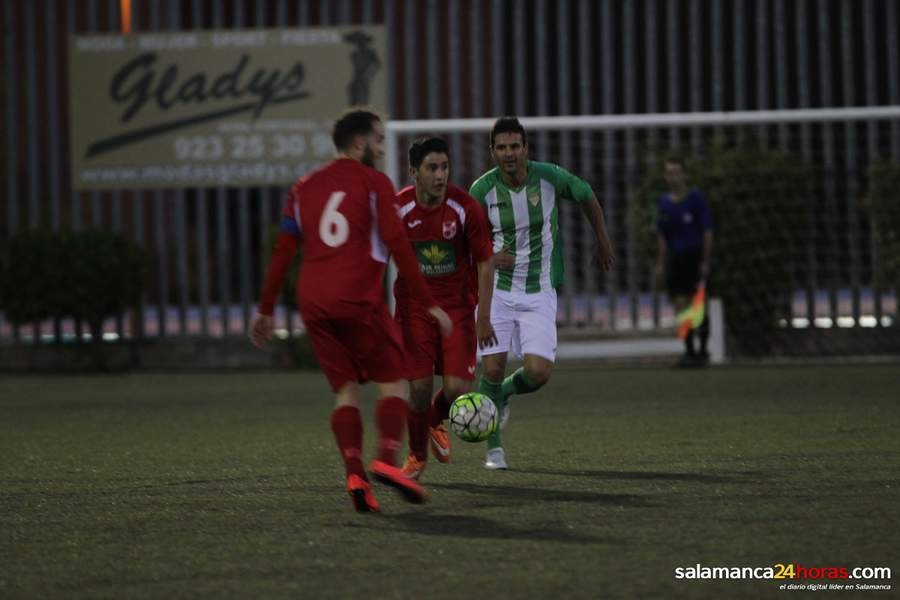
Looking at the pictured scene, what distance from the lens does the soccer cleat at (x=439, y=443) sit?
7383mm

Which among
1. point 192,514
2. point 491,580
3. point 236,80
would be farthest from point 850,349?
point 491,580

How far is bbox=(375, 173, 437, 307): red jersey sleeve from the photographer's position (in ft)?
18.9

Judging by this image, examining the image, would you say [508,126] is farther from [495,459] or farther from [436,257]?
[495,459]

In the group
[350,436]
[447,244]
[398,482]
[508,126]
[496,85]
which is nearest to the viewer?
[398,482]

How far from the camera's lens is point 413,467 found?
684 centimetres

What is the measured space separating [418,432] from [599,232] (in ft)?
4.35

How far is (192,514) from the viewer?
19.2 ft

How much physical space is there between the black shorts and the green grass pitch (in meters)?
3.33

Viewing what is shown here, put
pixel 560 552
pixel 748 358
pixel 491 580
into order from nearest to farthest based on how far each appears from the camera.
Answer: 1. pixel 491 580
2. pixel 560 552
3. pixel 748 358

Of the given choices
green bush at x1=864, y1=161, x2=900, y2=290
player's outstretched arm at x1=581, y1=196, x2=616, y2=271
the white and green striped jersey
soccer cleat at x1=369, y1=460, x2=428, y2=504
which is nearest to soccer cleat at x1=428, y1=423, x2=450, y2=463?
the white and green striped jersey

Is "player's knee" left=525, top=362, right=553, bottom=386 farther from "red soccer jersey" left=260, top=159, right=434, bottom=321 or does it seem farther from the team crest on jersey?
"red soccer jersey" left=260, top=159, right=434, bottom=321

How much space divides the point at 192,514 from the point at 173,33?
11665mm

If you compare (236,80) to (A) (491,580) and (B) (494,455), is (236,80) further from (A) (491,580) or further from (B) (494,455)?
(A) (491,580)

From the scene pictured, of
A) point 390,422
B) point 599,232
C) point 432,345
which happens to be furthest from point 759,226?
point 390,422
